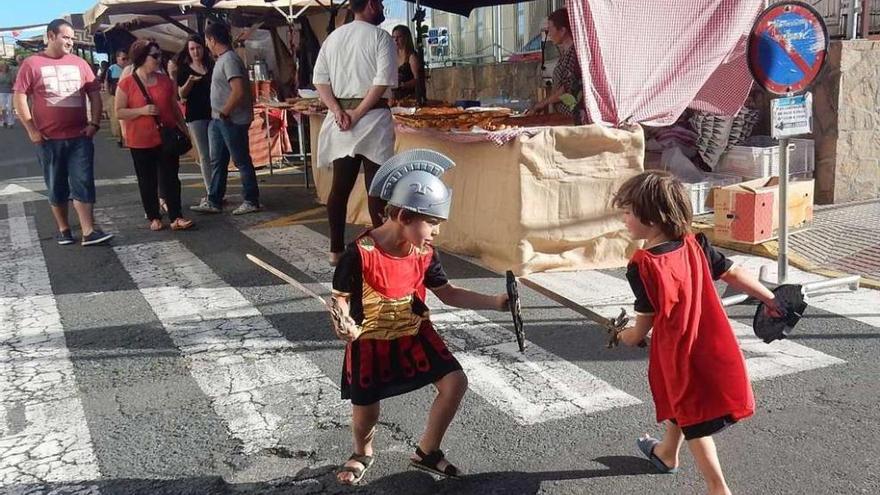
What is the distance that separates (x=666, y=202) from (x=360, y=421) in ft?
4.37

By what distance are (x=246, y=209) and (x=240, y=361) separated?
4.69m

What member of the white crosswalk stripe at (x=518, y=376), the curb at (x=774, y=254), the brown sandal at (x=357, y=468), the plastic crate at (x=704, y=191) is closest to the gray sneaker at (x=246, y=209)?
the white crosswalk stripe at (x=518, y=376)

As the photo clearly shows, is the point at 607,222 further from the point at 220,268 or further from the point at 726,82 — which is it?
the point at 220,268

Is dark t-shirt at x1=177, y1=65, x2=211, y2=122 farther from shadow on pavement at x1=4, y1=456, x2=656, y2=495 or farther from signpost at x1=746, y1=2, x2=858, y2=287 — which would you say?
shadow on pavement at x1=4, y1=456, x2=656, y2=495

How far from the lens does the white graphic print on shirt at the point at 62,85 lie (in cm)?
671

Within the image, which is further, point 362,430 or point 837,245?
point 837,245

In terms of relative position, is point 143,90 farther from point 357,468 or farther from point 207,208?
point 357,468

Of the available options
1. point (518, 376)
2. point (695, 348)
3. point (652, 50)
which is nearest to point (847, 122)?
point (652, 50)

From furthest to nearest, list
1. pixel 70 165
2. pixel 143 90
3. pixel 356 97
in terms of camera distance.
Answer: pixel 143 90, pixel 70 165, pixel 356 97

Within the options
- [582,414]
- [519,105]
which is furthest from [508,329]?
[519,105]

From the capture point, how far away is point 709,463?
260cm

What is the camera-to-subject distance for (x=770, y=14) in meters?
4.57

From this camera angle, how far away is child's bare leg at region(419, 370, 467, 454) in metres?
2.88

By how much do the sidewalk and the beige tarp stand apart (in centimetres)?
122
